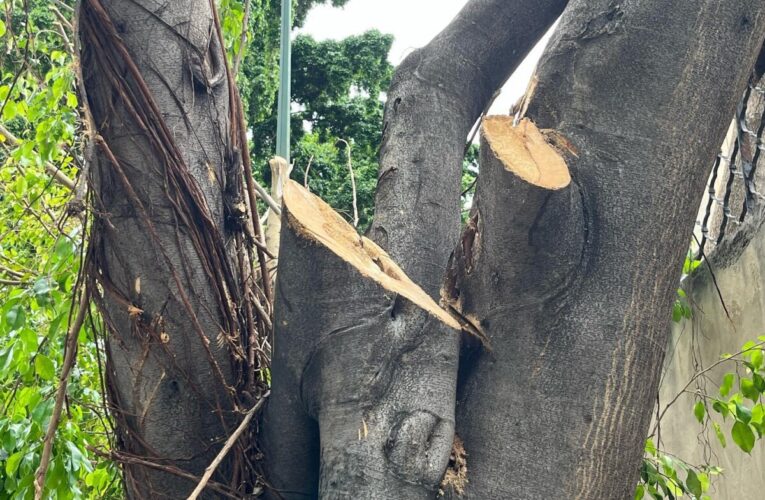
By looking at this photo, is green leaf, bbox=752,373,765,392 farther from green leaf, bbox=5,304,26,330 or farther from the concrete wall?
green leaf, bbox=5,304,26,330

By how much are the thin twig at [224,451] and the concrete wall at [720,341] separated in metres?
1.84

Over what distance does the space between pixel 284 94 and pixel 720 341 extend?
3202mm

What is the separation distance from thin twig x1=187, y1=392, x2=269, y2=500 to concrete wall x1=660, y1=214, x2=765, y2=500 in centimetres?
184

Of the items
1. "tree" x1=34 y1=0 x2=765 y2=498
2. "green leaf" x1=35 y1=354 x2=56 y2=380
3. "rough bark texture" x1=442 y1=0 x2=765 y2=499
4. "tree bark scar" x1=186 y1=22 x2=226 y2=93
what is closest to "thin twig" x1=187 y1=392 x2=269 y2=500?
"tree" x1=34 y1=0 x2=765 y2=498

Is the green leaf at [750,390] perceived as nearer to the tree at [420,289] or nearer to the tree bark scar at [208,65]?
the tree at [420,289]

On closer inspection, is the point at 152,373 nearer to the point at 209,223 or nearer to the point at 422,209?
the point at 209,223

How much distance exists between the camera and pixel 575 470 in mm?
1265

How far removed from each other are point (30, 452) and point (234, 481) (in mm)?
699

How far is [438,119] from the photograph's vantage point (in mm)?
1783

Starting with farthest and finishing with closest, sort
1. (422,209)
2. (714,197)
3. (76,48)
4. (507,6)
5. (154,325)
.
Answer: (714,197), (507,6), (422,209), (76,48), (154,325)

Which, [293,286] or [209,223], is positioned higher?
[209,223]

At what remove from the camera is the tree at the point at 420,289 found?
1.30m

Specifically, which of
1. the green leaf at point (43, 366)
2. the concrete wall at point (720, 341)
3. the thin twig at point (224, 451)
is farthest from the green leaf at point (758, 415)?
the green leaf at point (43, 366)

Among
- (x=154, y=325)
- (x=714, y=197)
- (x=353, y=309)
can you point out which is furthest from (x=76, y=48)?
(x=714, y=197)
